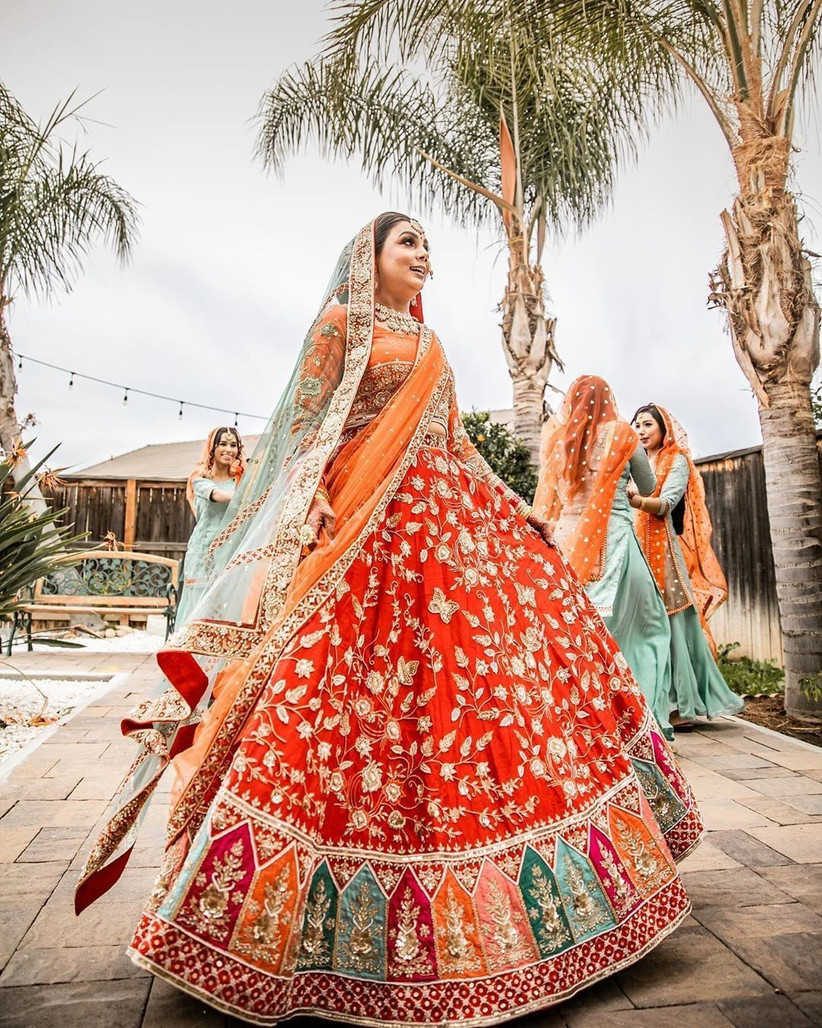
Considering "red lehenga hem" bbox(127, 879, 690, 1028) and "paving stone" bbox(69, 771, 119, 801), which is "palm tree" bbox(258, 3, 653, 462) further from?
"red lehenga hem" bbox(127, 879, 690, 1028)

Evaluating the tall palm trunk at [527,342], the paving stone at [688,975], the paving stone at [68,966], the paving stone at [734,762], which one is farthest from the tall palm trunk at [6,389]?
the paving stone at [688,975]

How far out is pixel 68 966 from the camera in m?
1.68

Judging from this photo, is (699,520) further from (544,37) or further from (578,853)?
(578,853)

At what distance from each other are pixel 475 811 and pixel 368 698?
12.6 inches

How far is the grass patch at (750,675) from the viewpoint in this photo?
5.99 m

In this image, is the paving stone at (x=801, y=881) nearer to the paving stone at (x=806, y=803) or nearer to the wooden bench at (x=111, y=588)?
the paving stone at (x=806, y=803)

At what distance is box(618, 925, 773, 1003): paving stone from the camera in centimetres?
156

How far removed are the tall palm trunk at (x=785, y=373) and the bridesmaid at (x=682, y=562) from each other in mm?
459

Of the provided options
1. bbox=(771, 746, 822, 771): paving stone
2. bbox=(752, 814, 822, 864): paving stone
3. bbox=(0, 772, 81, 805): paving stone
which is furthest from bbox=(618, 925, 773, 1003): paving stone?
bbox=(0, 772, 81, 805): paving stone

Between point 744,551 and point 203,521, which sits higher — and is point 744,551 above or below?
below

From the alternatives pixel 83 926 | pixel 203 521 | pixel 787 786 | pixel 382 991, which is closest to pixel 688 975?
pixel 382 991

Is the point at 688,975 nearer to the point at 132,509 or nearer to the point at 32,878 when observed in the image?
the point at 32,878

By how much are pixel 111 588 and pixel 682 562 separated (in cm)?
850

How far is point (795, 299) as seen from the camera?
482 cm
